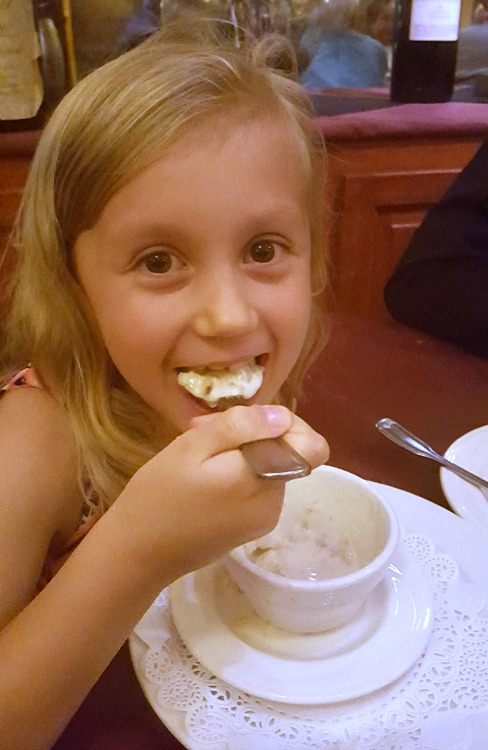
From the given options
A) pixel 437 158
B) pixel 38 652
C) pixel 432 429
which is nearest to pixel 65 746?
pixel 38 652

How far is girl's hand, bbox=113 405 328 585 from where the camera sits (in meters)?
0.51

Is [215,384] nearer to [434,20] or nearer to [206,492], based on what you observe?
[206,492]

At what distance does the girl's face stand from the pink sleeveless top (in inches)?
4.7

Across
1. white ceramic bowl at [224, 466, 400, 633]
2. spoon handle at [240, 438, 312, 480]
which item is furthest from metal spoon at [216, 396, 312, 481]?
white ceramic bowl at [224, 466, 400, 633]

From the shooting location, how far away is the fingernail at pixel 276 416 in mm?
528

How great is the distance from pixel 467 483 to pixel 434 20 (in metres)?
1.18

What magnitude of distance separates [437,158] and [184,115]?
1.28 metres

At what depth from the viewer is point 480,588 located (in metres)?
0.62

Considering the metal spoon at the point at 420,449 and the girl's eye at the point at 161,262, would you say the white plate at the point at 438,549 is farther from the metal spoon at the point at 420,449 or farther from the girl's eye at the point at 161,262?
the girl's eye at the point at 161,262

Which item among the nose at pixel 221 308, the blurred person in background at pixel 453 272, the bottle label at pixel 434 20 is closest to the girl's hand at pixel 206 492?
the nose at pixel 221 308

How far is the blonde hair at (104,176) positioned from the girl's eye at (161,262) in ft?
0.24

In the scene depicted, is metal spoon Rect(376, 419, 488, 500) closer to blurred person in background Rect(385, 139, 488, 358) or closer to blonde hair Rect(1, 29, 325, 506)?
blonde hair Rect(1, 29, 325, 506)

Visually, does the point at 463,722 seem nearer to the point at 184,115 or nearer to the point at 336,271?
the point at 184,115

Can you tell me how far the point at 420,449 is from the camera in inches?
31.8
